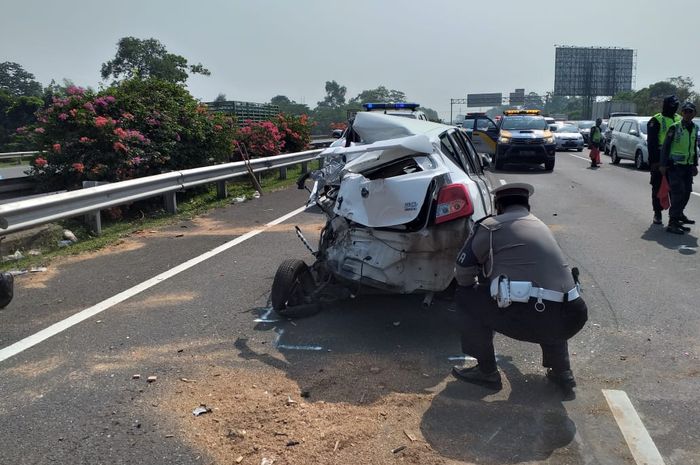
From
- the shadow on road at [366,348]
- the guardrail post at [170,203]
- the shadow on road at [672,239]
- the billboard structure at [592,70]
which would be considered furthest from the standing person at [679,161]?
the billboard structure at [592,70]

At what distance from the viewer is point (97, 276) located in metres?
6.72

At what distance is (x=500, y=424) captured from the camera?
11.5 feet

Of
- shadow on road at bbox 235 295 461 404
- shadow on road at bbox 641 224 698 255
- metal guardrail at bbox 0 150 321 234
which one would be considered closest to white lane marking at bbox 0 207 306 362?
shadow on road at bbox 235 295 461 404

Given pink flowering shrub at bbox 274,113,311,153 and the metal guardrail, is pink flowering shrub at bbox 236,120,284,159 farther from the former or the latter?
the metal guardrail

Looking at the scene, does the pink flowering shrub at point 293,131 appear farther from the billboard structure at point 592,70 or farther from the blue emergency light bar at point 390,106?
the billboard structure at point 592,70

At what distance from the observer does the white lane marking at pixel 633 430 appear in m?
3.14

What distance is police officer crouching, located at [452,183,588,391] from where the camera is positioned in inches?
146

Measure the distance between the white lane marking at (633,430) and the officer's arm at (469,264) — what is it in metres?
1.14

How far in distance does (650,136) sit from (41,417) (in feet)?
31.7

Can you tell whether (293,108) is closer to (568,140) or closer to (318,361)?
(568,140)

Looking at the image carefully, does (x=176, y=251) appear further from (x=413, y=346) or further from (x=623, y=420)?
(x=623, y=420)

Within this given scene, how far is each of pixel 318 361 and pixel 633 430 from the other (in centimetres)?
209

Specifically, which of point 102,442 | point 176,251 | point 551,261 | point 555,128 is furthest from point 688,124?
point 555,128

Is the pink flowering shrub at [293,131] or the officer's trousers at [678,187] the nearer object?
the officer's trousers at [678,187]
